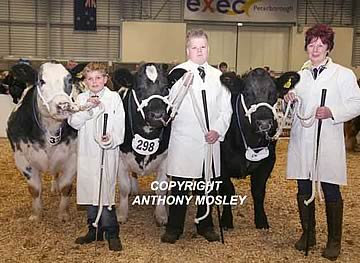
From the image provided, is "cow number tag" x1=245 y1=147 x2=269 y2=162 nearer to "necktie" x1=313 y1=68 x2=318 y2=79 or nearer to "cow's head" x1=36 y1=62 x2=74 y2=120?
"necktie" x1=313 y1=68 x2=318 y2=79

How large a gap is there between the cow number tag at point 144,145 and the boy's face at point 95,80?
533mm

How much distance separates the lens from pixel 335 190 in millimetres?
3719

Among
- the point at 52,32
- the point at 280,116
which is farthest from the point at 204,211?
the point at 52,32

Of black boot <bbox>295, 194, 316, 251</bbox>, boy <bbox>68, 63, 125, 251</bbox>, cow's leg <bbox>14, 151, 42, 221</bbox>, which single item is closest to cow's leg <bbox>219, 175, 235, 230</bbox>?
black boot <bbox>295, 194, 316, 251</bbox>

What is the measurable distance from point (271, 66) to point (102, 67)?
41.2 ft

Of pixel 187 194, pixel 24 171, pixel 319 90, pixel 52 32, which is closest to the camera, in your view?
pixel 319 90

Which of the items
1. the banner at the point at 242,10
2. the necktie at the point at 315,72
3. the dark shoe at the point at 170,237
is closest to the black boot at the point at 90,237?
the dark shoe at the point at 170,237

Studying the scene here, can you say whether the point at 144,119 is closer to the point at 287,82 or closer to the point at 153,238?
the point at 153,238

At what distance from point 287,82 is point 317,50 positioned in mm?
402

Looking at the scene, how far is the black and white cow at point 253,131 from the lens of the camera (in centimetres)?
387

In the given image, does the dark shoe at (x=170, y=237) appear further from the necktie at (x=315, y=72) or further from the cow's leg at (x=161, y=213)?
the necktie at (x=315, y=72)

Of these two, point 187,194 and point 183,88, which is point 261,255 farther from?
point 183,88

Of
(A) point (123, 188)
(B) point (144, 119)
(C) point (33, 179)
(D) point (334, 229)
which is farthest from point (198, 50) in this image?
(C) point (33, 179)

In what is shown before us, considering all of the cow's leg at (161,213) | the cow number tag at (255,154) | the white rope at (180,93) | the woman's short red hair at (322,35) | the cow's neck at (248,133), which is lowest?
the cow's leg at (161,213)
